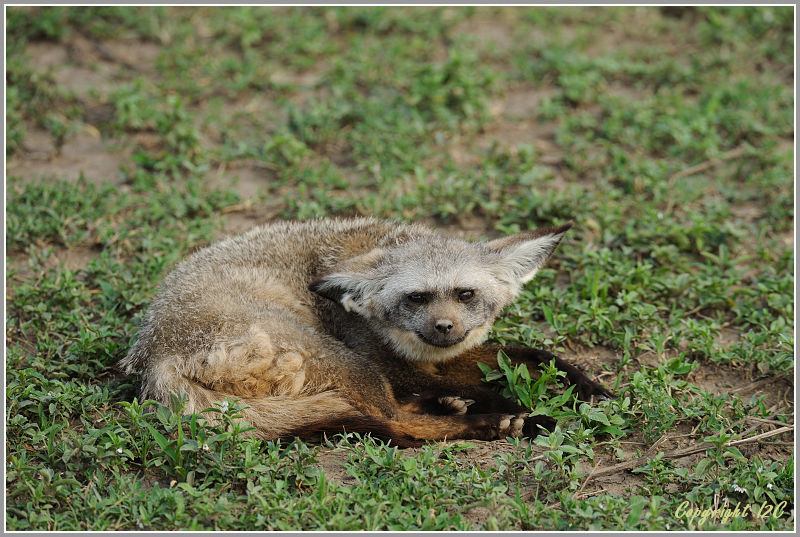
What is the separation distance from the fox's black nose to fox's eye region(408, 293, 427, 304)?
0.24m

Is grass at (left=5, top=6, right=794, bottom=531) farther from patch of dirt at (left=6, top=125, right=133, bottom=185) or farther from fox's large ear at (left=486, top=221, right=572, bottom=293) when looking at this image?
fox's large ear at (left=486, top=221, right=572, bottom=293)

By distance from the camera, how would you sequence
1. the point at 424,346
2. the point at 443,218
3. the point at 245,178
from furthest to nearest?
the point at 245,178
the point at 443,218
the point at 424,346

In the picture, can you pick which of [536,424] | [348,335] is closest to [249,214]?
[348,335]

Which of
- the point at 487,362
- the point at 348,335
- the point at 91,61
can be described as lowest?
the point at 487,362

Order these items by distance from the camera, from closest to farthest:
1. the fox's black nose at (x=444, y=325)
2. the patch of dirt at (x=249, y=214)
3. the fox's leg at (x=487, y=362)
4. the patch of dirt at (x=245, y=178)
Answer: the fox's black nose at (x=444, y=325) → the fox's leg at (x=487, y=362) → the patch of dirt at (x=249, y=214) → the patch of dirt at (x=245, y=178)

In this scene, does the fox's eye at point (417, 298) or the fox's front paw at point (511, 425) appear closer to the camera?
the fox's front paw at point (511, 425)

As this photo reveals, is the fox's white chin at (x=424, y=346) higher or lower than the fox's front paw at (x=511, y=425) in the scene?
higher

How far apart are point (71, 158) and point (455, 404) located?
4862 millimetres

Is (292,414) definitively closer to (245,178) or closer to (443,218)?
(443,218)

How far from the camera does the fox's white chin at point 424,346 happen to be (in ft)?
16.7

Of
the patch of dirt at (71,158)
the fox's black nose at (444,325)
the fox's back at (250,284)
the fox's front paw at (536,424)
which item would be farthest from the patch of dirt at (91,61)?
the fox's front paw at (536,424)

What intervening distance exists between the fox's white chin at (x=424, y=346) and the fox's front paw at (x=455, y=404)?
273 millimetres

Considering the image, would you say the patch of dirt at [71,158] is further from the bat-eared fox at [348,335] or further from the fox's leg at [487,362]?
the fox's leg at [487,362]

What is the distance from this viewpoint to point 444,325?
4.77 metres
